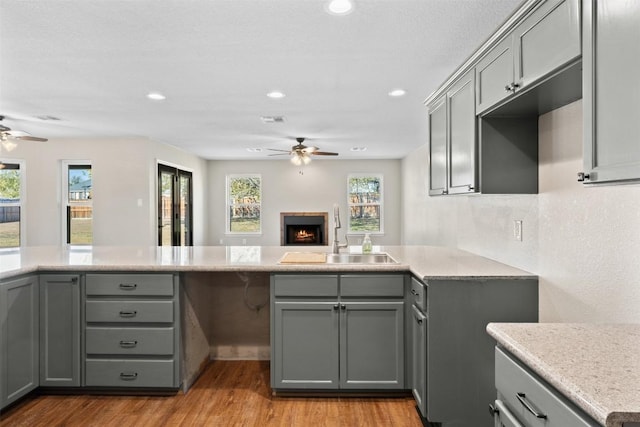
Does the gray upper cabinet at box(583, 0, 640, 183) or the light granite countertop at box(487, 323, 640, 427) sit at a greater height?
the gray upper cabinet at box(583, 0, 640, 183)

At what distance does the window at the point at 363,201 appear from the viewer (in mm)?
9742

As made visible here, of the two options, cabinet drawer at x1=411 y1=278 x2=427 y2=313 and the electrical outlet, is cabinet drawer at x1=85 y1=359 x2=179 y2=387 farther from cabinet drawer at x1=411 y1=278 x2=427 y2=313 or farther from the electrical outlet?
the electrical outlet

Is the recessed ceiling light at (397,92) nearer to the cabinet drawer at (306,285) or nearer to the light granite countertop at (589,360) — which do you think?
the cabinet drawer at (306,285)

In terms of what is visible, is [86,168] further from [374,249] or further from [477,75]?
[477,75]

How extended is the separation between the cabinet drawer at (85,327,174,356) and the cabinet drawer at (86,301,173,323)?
7cm

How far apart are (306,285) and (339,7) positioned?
1681 millimetres

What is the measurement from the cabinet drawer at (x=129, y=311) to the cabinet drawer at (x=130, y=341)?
0.22 feet

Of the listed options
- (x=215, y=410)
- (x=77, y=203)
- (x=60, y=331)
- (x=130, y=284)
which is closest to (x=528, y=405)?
(x=215, y=410)

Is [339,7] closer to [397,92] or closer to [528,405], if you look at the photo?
[397,92]

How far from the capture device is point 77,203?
6.80 m

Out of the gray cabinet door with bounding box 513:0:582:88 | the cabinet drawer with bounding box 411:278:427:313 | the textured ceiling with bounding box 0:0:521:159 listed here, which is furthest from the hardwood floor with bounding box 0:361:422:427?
the textured ceiling with bounding box 0:0:521:159

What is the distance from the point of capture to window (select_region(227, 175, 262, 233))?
9.84 metres

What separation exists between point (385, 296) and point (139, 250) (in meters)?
2.23

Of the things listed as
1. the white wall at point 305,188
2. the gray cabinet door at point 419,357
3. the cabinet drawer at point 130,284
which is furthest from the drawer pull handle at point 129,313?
the white wall at point 305,188
